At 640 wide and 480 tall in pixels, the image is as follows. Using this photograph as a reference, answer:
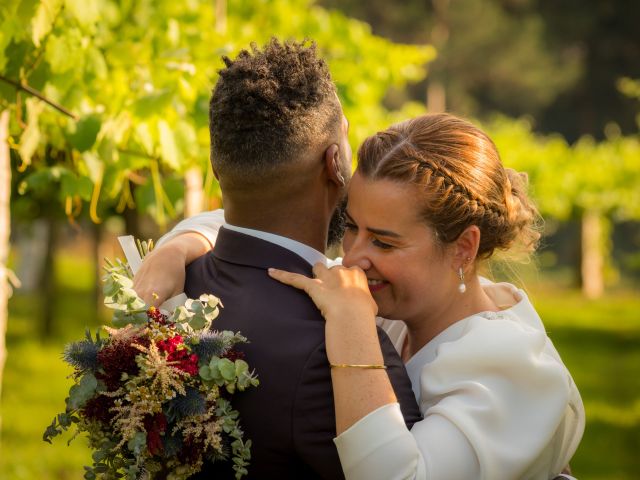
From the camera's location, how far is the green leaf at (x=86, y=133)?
4.04 m

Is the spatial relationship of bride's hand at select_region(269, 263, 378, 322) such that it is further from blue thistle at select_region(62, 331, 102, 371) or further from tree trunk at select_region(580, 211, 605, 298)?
tree trunk at select_region(580, 211, 605, 298)

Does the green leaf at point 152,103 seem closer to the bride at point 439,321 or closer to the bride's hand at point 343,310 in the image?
the bride at point 439,321

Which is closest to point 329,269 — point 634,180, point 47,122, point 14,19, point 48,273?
point 14,19

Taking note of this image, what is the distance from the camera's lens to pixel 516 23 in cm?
4022

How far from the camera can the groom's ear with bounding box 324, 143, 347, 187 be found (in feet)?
8.45

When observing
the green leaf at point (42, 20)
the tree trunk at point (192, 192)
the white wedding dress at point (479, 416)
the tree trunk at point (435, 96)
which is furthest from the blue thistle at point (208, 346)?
the tree trunk at point (435, 96)

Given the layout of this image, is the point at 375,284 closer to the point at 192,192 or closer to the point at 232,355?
the point at 232,355

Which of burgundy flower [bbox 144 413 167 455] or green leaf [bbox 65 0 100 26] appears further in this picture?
green leaf [bbox 65 0 100 26]

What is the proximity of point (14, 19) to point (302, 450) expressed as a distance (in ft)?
6.98

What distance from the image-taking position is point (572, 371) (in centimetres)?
1445

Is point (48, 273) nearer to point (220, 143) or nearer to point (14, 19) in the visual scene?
point (14, 19)

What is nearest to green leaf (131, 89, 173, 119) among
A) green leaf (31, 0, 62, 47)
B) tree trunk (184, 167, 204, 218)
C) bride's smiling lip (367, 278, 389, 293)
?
green leaf (31, 0, 62, 47)

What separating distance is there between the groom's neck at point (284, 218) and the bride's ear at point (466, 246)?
53 cm

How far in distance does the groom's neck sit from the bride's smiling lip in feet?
1.01
